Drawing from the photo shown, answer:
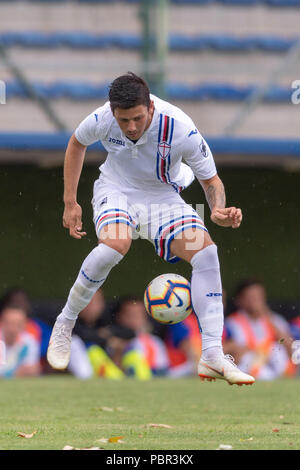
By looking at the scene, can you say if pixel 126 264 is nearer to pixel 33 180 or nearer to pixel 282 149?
pixel 33 180

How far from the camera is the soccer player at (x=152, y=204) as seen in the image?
7039 mm

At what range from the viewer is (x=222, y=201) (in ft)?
23.3

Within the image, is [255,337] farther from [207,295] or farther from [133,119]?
[133,119]

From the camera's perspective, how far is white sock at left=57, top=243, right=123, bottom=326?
Answer: 7.09 metres

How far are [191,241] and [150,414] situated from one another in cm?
181

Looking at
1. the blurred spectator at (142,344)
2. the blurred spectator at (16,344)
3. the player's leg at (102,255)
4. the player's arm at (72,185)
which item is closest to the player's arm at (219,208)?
the player's leg at (102,255)

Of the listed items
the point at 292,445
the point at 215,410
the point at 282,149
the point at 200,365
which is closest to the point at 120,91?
the point at 200,365

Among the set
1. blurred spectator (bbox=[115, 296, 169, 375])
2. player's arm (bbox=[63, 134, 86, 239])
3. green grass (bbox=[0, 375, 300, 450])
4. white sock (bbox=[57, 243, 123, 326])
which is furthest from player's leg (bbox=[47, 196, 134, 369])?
blurred spectator (bbox=[115, 296, 169, 375])

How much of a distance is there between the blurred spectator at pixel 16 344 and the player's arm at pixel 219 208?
586 centimetres

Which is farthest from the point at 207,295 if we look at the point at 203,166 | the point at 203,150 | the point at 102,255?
the point at 203,150

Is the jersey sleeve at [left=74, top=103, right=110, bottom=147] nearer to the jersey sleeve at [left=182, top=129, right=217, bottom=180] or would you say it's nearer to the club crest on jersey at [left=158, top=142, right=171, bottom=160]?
the club crest on jersey at [left=158, top=142, right=171, bottom=160]

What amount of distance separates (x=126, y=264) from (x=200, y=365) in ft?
24.3

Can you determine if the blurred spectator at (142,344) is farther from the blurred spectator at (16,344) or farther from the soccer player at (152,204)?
the soccer player at (152,204)

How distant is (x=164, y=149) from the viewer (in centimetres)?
714
